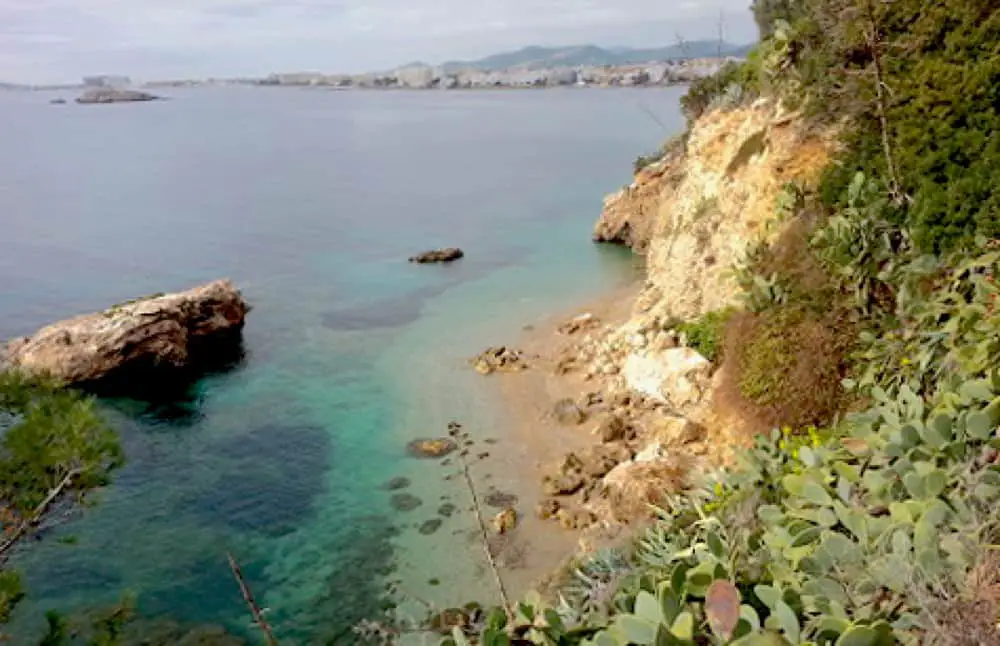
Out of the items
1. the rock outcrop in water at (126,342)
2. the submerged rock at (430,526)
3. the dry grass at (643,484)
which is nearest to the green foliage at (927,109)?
the dry grass at (643,484)

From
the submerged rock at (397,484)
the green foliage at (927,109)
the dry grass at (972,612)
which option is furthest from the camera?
the submerged rock at (397,484)

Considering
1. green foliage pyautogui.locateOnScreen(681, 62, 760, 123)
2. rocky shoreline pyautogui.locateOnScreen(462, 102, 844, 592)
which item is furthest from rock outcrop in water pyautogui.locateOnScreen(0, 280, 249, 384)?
green foliage pyautogui.locateOnScreen(681, 62, 760, 123)

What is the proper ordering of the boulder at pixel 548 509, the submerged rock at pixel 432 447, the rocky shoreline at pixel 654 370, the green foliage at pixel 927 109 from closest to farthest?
the green foliage at pixel 927 109 < the rocky shoreline at pixel 654 370 < the boulder at pixel 548 509 < the submerged rock at pixel 432 447

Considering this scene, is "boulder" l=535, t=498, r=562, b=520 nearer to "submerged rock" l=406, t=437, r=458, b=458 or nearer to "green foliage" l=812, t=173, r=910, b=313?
"submerged rock" l=406, t=437, r=458, b=458

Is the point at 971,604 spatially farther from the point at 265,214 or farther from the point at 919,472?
the point at 265,214

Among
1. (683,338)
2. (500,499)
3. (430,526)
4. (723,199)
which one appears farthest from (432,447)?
(723,199)

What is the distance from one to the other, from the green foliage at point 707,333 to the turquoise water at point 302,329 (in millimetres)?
6303

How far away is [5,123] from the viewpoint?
174250 millimetres

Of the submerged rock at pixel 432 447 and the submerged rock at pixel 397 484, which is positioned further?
the submerged rock at pixel 432 447

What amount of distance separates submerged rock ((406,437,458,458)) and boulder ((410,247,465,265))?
2435cm

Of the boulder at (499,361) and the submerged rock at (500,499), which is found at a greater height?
the boulder at (499,361)

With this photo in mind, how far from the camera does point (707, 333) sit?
21172 mm

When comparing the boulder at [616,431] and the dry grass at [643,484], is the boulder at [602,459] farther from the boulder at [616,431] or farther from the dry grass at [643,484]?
the dry grass at [643,484]

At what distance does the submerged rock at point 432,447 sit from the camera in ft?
70.1
